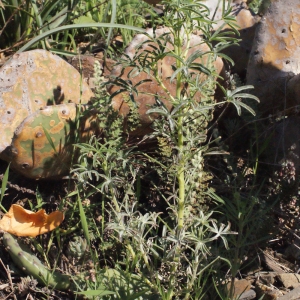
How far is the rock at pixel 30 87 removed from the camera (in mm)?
2324

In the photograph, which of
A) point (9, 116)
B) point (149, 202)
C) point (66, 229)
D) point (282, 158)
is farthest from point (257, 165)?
point (9, 116)

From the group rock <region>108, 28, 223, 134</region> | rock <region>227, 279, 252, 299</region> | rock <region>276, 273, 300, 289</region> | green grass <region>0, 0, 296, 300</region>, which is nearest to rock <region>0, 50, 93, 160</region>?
rock <region>108, 28, 223, 134</region>

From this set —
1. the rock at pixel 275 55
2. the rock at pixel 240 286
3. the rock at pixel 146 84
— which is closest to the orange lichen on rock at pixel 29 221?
the rock at pixel 146 84

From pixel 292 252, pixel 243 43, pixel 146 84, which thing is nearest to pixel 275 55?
pixel 243 43

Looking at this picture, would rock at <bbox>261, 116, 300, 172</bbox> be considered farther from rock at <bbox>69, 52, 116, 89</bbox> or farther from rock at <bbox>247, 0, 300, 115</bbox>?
rock at <bbox>69, 52, 116, 89</bbox>

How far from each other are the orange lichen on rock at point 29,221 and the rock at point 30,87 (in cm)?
34

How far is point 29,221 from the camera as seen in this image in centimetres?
211

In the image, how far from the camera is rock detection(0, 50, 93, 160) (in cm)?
232

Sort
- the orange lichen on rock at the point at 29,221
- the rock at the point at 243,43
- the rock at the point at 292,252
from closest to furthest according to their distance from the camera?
1. the orange lichen on rock at the point at 29,221
2. the rock at the point at 292,252
3. the rock at the point at 243,43

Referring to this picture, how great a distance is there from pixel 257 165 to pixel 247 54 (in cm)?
69

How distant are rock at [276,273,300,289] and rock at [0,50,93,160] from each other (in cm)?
109

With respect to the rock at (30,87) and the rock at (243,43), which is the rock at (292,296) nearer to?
the rock at (30,87)

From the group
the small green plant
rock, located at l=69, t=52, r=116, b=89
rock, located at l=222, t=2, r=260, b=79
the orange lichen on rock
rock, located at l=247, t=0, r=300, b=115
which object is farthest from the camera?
rock, located at l=222, t=2, r=260, b=79

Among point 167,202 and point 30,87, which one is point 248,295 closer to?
point 167,202
